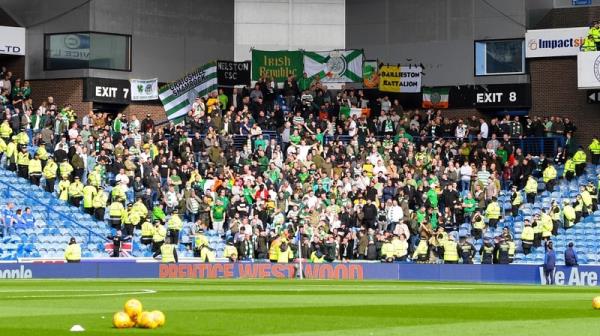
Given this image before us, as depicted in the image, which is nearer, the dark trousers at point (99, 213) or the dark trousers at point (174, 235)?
the dark trousers at point (174, 235)

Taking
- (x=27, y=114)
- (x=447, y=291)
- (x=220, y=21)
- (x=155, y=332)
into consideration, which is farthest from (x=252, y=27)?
(x=155, y=332)

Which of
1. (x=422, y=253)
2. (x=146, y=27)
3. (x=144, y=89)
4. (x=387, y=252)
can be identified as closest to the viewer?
(x=387, y=252)

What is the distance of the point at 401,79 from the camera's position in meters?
66.7

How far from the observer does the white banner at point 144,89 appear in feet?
208

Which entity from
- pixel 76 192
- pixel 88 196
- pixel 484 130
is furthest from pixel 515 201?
pixel 76 192

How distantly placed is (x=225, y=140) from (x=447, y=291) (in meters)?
23.7

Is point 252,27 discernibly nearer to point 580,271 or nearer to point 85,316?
point 580,271

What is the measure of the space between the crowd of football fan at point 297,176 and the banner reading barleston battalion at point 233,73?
2.31 meters

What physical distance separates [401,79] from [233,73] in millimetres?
8374

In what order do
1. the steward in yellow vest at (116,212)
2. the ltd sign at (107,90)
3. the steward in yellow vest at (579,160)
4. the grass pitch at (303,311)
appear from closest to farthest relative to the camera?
the grass pitch at (303,311), the steward in yellow vest at (116,212), the steward in yellow vest at (579,160), the ltd sign at (107,90)

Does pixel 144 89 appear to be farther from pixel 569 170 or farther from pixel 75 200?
pixel 569 170

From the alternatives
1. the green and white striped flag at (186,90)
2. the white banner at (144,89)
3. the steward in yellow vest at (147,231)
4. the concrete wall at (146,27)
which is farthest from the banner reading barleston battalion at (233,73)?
the steward in yellow vest at (147,231)

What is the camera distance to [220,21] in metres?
68.0

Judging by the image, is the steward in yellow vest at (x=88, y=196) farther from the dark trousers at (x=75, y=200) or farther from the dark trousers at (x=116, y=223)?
the dark trousers at (x=116, y=223)
